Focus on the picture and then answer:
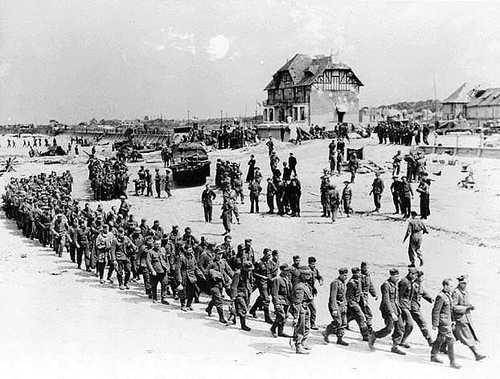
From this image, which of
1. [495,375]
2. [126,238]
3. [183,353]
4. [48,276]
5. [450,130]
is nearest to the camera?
[495,375]

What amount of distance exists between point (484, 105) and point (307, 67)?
2076cm

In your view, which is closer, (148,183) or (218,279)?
(218,279)

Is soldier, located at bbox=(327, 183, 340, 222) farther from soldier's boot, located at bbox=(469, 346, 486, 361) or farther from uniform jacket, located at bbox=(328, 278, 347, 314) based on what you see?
soldier's boot, located at bbox=(469, 346, 486, 361)

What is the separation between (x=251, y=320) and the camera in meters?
11.7

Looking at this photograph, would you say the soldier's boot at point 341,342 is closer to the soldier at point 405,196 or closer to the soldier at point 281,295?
the soldier at point 281,295

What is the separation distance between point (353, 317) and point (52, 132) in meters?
129

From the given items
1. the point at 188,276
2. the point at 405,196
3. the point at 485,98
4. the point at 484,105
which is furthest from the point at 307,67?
the point at 188,276

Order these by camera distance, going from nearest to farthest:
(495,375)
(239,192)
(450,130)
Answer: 1. (495,375)
2. (239,192)
3. (450,130)

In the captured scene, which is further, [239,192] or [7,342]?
[239,192]

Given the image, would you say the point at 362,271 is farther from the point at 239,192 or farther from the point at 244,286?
the point at 239,192

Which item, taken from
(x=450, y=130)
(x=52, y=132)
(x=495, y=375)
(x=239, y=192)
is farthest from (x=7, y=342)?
(x=52, y=132)

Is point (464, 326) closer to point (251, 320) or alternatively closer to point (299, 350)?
point (299, 350)

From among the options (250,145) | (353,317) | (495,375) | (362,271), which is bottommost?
(495,375)

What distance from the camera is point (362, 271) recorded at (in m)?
10.3
